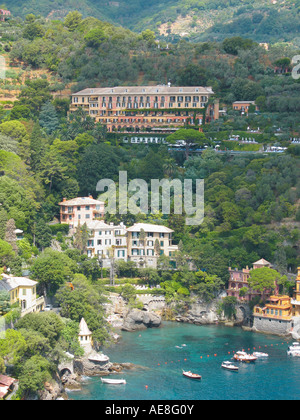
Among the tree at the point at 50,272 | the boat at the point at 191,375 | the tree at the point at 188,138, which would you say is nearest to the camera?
the boat at the point at 191,375

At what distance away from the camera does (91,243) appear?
83812 mm

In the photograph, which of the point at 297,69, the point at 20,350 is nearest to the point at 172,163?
the point at 297,69

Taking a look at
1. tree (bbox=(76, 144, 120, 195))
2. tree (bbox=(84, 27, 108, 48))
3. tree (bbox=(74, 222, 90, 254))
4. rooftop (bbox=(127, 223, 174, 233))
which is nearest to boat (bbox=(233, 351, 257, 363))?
rooftop (bbox=(127, 223, 174, 233))

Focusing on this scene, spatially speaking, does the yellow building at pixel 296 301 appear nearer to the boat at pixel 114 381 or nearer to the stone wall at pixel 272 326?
the stone wall at pixel 272 326

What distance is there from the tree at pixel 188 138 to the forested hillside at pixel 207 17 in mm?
74835

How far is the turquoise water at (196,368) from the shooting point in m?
60.4

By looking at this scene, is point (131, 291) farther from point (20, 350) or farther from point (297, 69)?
point (297, 69)

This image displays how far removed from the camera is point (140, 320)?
7625 cm

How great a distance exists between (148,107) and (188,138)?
36.7 feet

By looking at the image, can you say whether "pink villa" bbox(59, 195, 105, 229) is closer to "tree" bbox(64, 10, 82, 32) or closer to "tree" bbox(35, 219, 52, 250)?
"tree" bbox(35, 219, 52, 250)

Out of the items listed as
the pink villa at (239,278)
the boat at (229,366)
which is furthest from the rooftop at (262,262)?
the boat at (229,366)

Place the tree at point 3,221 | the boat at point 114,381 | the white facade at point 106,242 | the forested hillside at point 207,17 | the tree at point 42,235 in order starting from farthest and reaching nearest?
the forested hillside at point 207,17 < the white facade at point 106,242 < the tree at point 42,235 < the tree at point 3,221 < the boat at point 114,381

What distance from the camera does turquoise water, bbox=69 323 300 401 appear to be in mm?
60375

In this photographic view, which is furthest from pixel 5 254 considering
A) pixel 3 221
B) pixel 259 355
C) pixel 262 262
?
pixel 262 262
